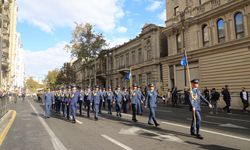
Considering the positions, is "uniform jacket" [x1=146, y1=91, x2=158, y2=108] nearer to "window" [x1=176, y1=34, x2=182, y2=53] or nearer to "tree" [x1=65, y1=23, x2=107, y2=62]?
"window" [x1=176, y1=34, x2=182, y2=53]

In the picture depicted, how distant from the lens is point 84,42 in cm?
5000

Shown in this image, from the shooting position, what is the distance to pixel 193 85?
1009cm

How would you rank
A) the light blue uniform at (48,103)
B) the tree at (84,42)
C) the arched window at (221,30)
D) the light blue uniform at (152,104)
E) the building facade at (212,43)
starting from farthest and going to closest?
the tree at (84,42) → the arched window at (221,30) → the building facade at (212,43) → the light blue uniform at (48,103) → the light blue uniform at (152,104)

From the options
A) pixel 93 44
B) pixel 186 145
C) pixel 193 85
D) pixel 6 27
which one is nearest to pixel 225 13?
pixel 193 85

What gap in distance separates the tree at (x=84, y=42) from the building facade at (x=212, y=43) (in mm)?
18019

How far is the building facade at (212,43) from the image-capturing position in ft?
80.4

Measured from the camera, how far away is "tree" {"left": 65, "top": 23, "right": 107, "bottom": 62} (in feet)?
163

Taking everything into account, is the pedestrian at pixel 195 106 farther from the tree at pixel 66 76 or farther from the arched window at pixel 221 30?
the tree at pixel 66 76

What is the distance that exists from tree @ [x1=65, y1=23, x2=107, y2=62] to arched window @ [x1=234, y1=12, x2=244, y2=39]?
95.4 ft

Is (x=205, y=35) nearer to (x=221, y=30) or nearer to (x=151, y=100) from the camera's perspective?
(x=221, y=30)

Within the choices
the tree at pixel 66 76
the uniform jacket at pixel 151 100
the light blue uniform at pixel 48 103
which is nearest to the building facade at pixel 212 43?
the uniform jacket at pixel 151 100

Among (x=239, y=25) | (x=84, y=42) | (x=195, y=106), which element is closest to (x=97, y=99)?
(x=195, y=106)

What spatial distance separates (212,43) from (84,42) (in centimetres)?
2737

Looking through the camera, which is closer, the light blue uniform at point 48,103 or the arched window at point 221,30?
the light blue uniform at point 48,103
